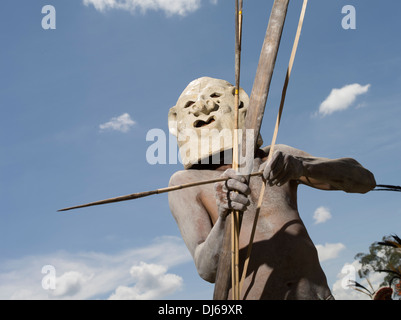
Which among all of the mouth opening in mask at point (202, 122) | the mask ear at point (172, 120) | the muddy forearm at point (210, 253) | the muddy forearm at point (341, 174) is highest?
the mask ear at point (172, 120)

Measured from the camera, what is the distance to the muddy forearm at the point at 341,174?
358cm

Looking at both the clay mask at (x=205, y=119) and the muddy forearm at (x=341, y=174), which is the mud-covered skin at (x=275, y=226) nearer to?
the muddy forearm at (x=341, y=174)

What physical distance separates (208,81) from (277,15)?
1.20 meters

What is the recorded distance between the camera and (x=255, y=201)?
3785mm

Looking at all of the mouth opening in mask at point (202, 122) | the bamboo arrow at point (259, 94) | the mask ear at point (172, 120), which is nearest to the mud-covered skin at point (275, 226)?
the bamboo arrow at point (259, 94)

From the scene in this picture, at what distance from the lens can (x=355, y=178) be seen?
374 centimetres

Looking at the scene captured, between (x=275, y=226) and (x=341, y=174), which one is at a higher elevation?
(x=341, y=174)

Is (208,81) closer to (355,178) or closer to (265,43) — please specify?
(265,43)

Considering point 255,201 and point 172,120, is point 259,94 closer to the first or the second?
point 255,201

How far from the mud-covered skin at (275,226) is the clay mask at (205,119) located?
0.72ft

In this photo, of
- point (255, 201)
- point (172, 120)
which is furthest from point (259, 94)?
point (172, 120)

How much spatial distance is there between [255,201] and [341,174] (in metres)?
0.66

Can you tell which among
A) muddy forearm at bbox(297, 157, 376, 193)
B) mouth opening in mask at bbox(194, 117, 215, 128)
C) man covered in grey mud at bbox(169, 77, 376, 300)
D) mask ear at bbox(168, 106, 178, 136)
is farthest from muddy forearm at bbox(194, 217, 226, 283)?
mask ear at bbox(168, 106, 178, 136)
